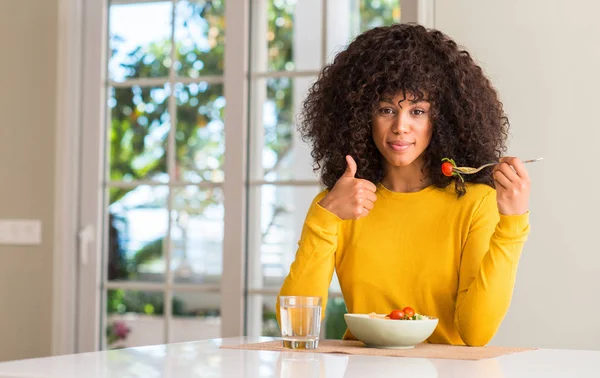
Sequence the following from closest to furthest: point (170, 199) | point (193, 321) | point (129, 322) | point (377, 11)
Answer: point (170, 199)
point (129, 322)
point (193, 321)
point (377, 11)

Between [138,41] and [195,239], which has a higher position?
[138,41]

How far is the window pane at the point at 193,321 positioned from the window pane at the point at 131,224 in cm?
31

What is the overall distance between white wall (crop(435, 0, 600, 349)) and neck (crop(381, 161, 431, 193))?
0.87 meters

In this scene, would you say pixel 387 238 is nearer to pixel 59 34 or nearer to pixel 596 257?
pixel 596 257

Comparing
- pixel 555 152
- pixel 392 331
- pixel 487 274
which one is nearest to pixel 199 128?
pixel 555 152

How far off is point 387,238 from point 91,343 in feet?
7.03

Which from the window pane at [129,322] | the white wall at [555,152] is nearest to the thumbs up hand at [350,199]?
the white wall at [555,152]

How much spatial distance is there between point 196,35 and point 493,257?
2507mm

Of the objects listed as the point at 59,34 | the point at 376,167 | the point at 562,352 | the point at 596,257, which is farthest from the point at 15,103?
the point at 562,352

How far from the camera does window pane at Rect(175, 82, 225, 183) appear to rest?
13.5 feet

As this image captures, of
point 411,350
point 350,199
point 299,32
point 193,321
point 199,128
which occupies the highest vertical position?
point 299,32

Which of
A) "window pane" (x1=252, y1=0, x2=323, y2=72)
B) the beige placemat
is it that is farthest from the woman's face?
"window pane" (x1=252, y1=0, x2=323, y2=72)

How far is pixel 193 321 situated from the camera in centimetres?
411

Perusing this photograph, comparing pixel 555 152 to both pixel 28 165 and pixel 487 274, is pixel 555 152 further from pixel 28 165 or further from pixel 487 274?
pixel 28 165
